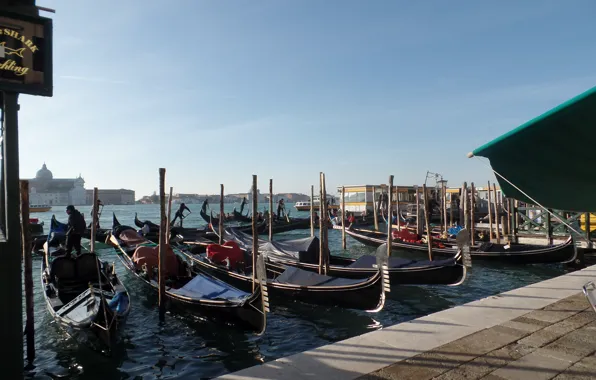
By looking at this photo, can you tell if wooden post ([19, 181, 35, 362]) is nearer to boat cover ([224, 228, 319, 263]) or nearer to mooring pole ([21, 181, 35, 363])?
mooring pole ([21, 181, 35, 363])

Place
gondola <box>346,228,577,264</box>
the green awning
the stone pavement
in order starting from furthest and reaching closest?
gondola <box>346,228,577,264</box>, the stone pavement, the green awning

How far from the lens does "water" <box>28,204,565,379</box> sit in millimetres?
5590

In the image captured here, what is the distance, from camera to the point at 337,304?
7699 mm

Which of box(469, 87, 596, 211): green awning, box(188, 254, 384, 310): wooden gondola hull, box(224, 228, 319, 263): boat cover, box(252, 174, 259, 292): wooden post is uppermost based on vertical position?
box(469, 87, 596, 211): green awning

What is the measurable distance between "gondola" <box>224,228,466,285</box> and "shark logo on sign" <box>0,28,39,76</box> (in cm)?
737

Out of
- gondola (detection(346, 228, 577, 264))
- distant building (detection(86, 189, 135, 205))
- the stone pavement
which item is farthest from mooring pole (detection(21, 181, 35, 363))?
distant building (detection(86, 189, 135, 205))

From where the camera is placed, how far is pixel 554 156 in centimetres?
287

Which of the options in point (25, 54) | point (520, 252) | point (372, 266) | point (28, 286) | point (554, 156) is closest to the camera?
point (554, 156)

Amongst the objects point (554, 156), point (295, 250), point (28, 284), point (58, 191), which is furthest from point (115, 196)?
point (554, 156)

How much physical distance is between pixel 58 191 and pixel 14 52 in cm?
15192

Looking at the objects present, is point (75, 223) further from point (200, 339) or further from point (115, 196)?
point (115, 196)

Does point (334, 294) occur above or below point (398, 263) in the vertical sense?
below

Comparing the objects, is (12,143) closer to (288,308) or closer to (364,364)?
(364,364)

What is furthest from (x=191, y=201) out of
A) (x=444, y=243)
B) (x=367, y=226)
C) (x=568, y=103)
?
(x=568, y=103)
